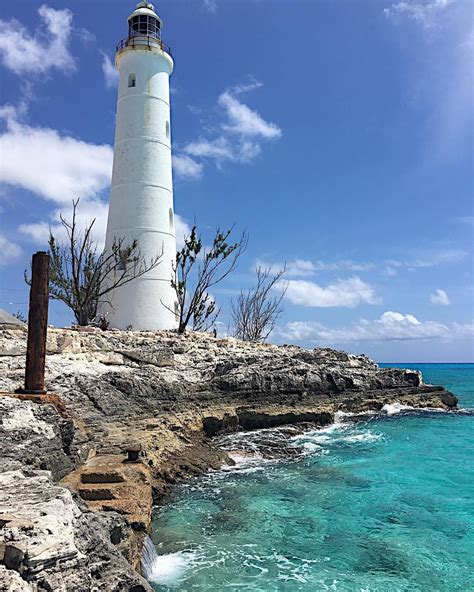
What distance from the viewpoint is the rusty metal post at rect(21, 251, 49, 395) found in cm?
876

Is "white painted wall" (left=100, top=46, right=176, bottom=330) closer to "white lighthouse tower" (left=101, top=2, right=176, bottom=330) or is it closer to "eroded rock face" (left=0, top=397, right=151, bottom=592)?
"white lighthouse tower" (left=101, top=2, right=176, bottom=330)

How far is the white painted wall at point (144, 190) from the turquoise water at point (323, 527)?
11.2 metres

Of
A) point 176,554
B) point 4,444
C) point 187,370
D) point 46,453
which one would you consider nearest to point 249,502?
point 176,554

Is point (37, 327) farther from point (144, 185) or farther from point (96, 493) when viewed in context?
point (144, 185)

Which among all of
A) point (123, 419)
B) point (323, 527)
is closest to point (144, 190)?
A: point (123, 419)

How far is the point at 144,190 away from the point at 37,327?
48.1 feet

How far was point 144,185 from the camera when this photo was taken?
22516mm

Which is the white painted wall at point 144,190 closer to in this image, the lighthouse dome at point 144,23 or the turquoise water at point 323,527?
the lighthouse dome at point 144,23

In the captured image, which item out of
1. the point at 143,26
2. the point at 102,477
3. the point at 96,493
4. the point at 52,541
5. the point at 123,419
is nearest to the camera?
the point at 52,541

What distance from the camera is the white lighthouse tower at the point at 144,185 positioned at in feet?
73.6

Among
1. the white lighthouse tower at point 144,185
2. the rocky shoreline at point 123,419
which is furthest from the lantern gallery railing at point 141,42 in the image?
the rocky shoreline at point 123,419

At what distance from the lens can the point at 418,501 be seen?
1007 cm

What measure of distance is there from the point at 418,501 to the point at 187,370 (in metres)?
8.32

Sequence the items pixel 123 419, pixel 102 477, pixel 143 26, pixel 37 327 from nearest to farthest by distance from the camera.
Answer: pixel 102 477
pixel 37 327
pixel 123 419
pixel 143 26
